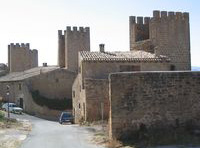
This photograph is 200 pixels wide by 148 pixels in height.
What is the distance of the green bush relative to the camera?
189ft

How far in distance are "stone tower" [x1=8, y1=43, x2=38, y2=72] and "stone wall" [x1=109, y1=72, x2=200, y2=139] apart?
61621 millimetres

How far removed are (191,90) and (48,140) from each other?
9.04 m

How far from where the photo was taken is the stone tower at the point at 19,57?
8175 cm

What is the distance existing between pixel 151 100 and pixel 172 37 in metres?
20.5

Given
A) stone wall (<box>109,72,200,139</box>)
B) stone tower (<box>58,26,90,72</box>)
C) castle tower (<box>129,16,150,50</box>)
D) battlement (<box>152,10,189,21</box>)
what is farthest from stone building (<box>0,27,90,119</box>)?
stone wall (<box>109,72,200,139</box>)

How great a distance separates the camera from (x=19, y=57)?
82.3m

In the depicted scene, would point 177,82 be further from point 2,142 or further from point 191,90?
point 2,142

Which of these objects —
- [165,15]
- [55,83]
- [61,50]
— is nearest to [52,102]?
[55,83]

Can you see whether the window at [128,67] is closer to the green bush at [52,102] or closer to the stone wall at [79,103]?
the stone wall at [79,103]

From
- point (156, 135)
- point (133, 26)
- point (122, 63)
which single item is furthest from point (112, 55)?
point (156, 135)

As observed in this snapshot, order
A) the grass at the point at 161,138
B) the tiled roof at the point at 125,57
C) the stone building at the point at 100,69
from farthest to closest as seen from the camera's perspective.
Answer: the tiled roof at the point at 125,57, the stone building at the point at 100,69, the grass at the point at 161,138

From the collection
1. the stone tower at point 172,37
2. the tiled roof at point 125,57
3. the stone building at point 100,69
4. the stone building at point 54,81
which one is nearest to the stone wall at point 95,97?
the stone building at point 100,69

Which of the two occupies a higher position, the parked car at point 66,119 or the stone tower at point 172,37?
the stone tower at point 172,37

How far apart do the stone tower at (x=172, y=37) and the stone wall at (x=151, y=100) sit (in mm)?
19279
